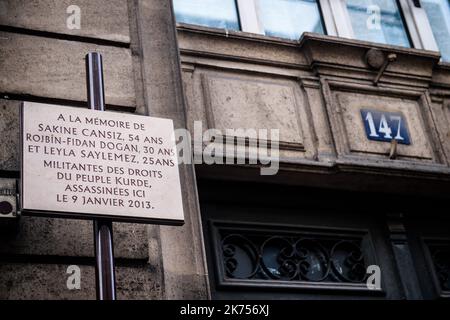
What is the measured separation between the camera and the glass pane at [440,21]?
25.9 ft

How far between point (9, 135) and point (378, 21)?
435 centimetres

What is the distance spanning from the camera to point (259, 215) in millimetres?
6270

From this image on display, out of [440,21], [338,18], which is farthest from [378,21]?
[440,21]

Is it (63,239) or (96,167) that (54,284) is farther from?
(96,167)

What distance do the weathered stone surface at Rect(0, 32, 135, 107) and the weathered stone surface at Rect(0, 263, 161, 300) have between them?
4.22ft

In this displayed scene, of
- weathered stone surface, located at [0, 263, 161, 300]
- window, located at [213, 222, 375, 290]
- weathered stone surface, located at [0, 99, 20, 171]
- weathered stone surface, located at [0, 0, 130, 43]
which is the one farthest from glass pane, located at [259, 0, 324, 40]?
weathered stone surface, located at [0, 263, 161, 300]

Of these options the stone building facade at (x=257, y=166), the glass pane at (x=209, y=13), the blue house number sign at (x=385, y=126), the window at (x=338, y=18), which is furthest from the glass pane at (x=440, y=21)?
the glass pane at (x=209, y=13)

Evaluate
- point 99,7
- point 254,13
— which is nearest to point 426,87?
point 254,13

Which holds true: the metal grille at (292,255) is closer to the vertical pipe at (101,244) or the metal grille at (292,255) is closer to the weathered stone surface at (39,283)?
the weathered stone surface at (39,283)

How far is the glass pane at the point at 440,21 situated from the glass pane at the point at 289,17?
139cm

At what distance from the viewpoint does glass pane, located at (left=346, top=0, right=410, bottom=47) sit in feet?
24.8

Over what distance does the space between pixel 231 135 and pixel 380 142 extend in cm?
150

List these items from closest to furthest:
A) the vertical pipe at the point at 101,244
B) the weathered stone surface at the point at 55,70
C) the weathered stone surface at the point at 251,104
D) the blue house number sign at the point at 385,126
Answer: the vertical pipe at the point at 101,244 → the weathered stone surface at the point at 55,70 → the weathered stone surface at the point at 251,104 → the blue house number sign at the point at 385,126

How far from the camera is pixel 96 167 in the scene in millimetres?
4160
